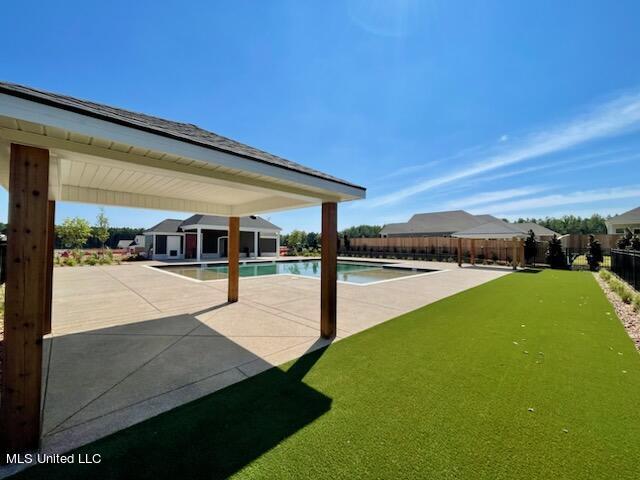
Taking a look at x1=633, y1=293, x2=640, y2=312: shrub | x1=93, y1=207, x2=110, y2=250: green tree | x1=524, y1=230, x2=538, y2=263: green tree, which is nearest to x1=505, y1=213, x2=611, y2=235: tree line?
x1=524, y1=230, x2=538, y2=263: green tree

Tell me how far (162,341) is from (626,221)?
A: 39.6m

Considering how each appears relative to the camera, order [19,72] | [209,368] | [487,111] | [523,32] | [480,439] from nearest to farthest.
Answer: [480,439], [209,368], [19,72], [523,32], [487,111]

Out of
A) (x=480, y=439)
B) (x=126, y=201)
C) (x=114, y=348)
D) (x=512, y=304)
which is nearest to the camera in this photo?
(x=480, y=439)

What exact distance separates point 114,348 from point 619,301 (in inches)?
478

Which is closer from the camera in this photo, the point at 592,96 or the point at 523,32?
the point at 523,32

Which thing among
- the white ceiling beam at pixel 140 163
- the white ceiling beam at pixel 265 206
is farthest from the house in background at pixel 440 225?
the white ceiling beam at pixel 140 163

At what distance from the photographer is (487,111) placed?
531 inches

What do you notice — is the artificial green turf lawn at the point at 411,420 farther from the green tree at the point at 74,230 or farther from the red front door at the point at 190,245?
the green tree at the point at 74,230

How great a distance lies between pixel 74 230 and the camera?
86.1 feet

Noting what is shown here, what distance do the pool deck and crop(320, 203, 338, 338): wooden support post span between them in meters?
0.29

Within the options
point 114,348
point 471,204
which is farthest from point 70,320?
point 471,204

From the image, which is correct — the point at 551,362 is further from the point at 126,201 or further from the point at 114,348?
the point at 126,201

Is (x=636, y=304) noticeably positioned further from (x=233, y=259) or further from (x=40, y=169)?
(x=40, y=169)

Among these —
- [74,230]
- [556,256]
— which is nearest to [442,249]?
[556,256]
